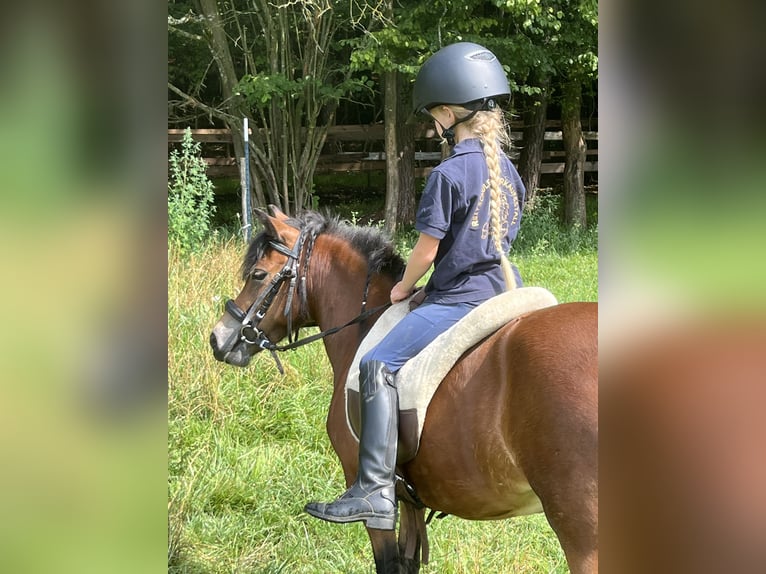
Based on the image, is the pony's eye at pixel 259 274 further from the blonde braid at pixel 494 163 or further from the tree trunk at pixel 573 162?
the tree trunk at pixel 573 162

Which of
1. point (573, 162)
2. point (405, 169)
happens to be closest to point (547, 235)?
point (573, 162)

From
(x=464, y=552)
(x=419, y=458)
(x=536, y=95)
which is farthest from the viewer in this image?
(x=536, y=95)

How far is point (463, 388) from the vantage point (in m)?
2.60

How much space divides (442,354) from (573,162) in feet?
42.3

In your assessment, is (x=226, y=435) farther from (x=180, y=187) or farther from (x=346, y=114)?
(x=346, y=114)

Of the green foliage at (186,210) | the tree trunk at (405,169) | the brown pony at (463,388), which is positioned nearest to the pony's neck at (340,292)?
the brown pony at (463,388)

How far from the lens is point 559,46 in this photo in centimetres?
1294

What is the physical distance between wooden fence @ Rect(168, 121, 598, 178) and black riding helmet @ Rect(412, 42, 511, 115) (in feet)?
43.7

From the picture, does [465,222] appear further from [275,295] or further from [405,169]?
[405,169]

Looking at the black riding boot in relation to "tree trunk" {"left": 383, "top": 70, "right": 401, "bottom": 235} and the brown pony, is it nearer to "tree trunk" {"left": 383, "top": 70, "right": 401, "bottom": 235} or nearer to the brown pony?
the brown pony

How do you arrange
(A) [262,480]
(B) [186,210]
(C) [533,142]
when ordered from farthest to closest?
1. (C) [533,142]
2. (B) [186,210]
3. (A) [262,480]

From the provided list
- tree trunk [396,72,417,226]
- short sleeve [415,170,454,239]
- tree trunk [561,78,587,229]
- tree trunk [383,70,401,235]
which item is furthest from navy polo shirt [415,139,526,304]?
tree trunk [561,78,587,229]
